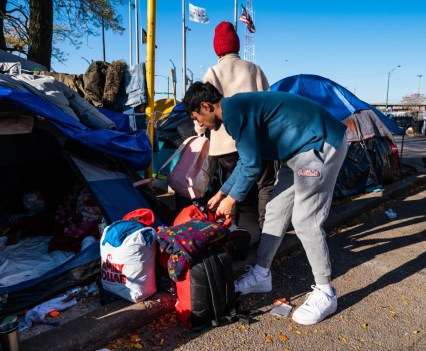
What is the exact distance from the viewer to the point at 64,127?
311 cm

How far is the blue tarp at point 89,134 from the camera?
2891 mm

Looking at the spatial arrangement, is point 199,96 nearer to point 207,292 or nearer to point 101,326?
point 207,292

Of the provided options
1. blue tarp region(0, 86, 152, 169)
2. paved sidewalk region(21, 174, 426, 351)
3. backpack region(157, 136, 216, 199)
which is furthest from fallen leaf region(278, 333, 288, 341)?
blue tarp region(0, 86, 152, 169)

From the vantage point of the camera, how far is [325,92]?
6.20m

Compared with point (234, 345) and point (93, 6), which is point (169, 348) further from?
point (93, 6)

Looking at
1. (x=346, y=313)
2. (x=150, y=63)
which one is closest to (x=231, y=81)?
(x=150, y=63)

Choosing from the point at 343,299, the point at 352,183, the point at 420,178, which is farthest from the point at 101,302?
the point at 420,178

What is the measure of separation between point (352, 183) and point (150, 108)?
12.3 feet

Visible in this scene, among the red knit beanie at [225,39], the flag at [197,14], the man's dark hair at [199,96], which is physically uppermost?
the flag at [197,14]

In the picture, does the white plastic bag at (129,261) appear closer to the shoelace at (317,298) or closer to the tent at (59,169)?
the tent at (59,169)

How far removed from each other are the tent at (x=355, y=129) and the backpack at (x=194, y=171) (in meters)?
2.56

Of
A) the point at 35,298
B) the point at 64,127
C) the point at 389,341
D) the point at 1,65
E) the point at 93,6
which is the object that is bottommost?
the point at 389,341

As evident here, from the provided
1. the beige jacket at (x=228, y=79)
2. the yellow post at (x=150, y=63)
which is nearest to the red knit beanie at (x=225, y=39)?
the beige jacket at (x=228, y=79)

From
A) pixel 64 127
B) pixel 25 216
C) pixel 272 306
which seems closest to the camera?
pixel 272 306
